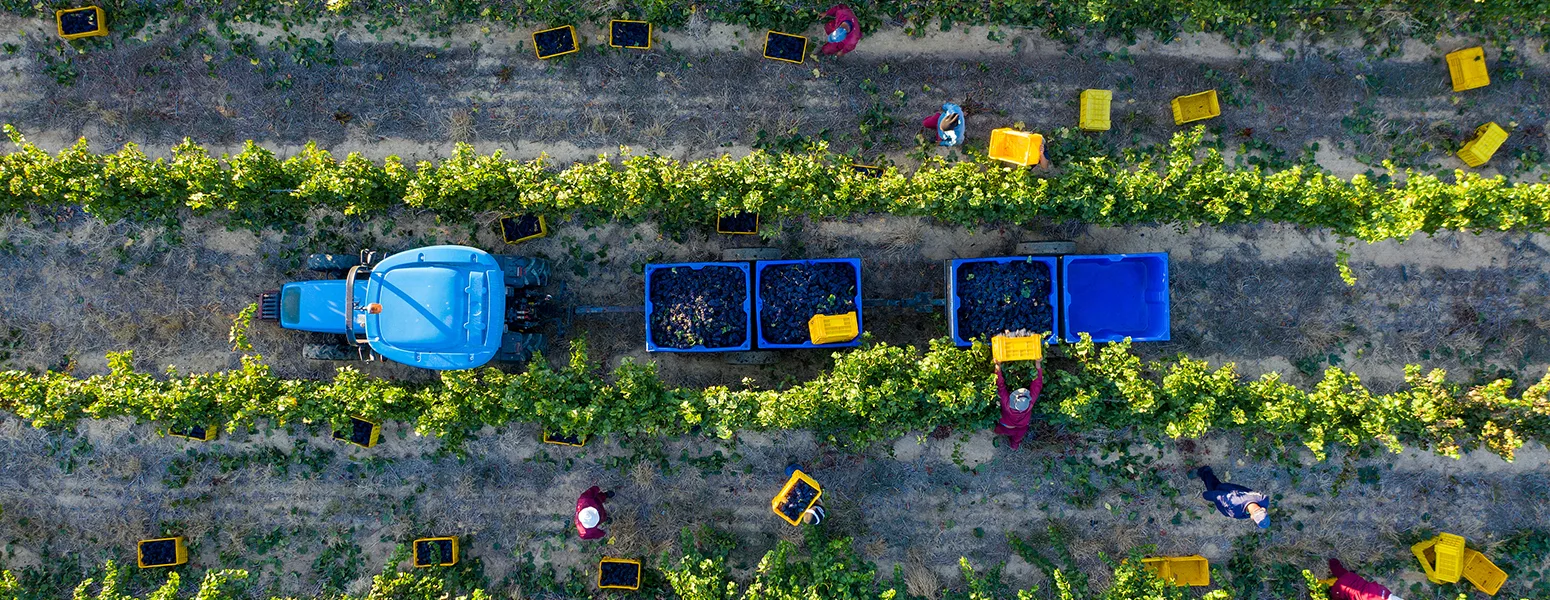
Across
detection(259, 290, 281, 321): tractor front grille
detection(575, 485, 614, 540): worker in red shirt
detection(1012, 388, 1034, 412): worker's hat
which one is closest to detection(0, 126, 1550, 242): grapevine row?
detection(259, 290, 281, 321): tractor front grille

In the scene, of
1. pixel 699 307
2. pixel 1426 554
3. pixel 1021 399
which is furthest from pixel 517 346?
pixel 1426 554

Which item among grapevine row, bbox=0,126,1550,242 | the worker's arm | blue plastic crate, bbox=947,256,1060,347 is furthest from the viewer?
blue plastic crate, bbox=947,256,1060,347

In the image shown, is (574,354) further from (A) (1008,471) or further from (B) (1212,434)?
(B) (1212,434)

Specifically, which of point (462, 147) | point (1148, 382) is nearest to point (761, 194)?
point (462, 147)

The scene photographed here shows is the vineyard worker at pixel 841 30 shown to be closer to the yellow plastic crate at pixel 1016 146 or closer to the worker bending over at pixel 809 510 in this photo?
the yellow plastic crate at pixel 1016 146

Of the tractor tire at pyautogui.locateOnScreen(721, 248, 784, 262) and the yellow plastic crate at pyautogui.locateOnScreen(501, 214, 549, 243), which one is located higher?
the yellow plastic crate at pyautogui.locateOnScreen(501, 214, 549, 243)

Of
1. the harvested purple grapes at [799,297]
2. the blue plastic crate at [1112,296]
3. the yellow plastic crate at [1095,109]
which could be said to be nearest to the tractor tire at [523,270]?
the harvested purple grapes at [799,297]

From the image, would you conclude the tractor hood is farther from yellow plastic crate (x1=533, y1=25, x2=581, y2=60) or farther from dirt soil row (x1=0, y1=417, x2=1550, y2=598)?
yellow plastic crate (x1=533, y1=25, x2=581, y2=60)
